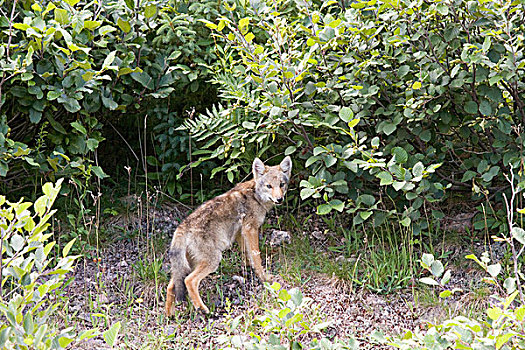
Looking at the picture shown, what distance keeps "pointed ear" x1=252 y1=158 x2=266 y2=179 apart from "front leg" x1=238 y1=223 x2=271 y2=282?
0.47 metres

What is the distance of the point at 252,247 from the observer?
578cm

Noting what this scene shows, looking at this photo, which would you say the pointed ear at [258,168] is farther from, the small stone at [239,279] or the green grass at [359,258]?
the small stone at [239,279]

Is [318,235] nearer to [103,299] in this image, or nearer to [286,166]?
[286,166]

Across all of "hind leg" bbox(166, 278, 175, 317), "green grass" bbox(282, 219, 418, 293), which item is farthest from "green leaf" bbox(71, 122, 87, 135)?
"green grass" bbox(282, 219, 418, 293)

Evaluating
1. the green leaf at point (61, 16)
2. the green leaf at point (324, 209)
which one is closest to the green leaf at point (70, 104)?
the green leaf at point (61, 16)

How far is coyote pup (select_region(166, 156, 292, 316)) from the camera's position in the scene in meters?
5.21

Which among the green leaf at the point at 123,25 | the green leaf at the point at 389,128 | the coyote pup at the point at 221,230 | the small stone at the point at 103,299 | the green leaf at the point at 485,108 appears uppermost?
the green leaf at the point at 123,25

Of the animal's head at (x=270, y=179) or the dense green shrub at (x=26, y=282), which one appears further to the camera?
the animal's head at (x=270, y=179)

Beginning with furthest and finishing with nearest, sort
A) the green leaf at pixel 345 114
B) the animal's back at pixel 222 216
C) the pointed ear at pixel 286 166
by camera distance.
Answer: the pointed ear at pixel 286 166
the animal's back at pixel 222 216
the green leaf at pixel 345 114

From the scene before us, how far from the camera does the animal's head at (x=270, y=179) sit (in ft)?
19.3

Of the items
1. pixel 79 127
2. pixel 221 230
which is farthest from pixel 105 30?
pixel 221 230

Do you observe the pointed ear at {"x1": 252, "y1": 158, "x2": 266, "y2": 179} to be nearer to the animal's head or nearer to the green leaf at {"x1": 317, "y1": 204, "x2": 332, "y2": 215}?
the animal's head

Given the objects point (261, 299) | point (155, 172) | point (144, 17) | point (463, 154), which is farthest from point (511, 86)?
point (155, 172)

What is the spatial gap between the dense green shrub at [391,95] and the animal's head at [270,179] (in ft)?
0.80
